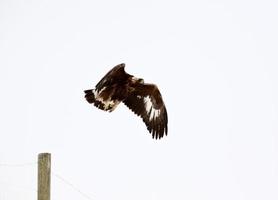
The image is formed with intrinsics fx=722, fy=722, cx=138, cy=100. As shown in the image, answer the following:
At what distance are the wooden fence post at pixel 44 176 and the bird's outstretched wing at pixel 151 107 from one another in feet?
6.73

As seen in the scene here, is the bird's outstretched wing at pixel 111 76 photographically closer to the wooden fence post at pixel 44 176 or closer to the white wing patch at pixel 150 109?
the white wing patch at pixel 150 109

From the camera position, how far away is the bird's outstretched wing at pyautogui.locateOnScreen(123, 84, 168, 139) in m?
10.6

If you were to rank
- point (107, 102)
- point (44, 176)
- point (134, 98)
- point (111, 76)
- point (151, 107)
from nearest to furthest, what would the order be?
point (44, 176), point (111, 76), point (107, 102), point (151, 107), point (134, 98)

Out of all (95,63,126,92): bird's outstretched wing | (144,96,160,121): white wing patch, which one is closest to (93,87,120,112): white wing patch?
(95,63,126,92): bird's outstretched wing

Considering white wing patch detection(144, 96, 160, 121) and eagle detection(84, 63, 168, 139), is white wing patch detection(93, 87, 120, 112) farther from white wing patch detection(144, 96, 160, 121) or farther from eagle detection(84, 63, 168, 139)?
white wing patch detection(144, 96, 160, 121)

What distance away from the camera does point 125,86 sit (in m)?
10.2

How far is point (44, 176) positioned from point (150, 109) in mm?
2445

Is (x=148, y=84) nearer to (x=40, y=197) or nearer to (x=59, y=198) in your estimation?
(x=40, y=197)

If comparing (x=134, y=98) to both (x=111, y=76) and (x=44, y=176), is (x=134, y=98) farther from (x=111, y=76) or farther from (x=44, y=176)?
(x=44, y=176)

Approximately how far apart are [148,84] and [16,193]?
167m

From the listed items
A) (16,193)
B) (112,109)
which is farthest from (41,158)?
(16,193)

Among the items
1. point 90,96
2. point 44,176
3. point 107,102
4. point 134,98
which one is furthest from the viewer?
point 134,98

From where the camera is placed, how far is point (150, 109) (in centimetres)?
1084

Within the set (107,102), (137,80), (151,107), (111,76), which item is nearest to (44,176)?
(111,76)
